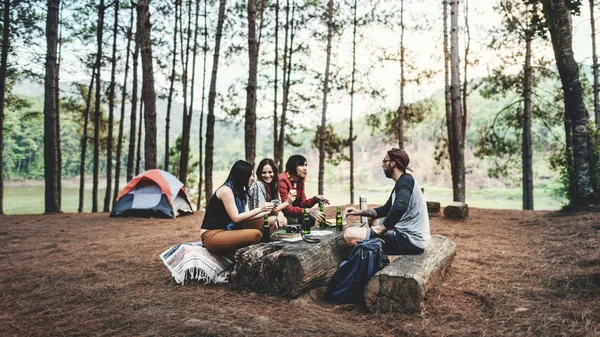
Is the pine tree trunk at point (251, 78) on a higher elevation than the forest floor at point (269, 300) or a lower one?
higher

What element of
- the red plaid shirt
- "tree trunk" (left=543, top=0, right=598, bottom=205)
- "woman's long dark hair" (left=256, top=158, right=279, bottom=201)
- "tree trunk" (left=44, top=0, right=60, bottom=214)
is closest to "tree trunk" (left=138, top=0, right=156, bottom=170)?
"tree trunk" (left=44, top=0, right=60, bottom=214)

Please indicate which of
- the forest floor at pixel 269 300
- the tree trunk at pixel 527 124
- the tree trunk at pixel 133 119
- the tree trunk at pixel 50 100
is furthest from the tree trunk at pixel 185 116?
the tree trunk at pixel 527 124

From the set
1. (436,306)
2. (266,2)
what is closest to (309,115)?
(266,2)

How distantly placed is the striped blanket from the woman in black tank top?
0.39 ft

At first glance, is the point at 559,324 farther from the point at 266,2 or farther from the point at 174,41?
the point at 174,41

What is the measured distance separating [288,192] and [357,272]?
2078 millimetres

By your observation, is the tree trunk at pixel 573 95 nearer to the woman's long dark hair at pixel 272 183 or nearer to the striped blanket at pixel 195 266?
the woman's long dark hair at pixel 272 183

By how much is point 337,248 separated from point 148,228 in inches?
207

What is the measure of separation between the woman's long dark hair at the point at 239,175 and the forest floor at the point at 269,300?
3.62 feet

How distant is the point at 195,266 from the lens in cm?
390

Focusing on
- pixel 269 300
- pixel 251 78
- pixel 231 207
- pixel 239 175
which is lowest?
pixel 269 300

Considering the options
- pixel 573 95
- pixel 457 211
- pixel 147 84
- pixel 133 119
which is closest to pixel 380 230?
pixel 457 211

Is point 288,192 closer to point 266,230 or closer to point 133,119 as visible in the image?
point 266,230

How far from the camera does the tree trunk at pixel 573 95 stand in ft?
24.9
